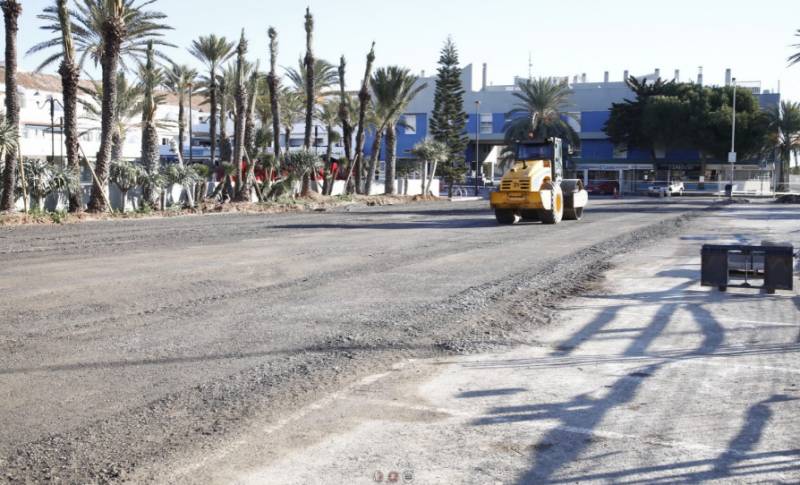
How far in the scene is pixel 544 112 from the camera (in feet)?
260

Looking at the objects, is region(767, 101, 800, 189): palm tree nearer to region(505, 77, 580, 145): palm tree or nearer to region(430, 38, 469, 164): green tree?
region(505, 77, 580, 145): palm tree

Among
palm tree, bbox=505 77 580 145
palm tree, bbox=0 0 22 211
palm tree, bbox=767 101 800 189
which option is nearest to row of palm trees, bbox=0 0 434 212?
palm tree, bbox=0 0 22 211

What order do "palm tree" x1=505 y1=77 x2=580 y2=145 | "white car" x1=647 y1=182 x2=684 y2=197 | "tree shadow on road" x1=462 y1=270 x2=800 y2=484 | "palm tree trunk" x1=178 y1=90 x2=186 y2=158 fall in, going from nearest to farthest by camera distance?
1. "tree shadow on road" x1=462 y1=270 x2=800 y2=484
2. "palm tree trunk" x1=178 y1=90 x2=186 y2=158
3. "white car" x1=647 y1=182 x2=684 y2=197
4. "palm tree" x1=505 y1=77 x2=580 y2=145

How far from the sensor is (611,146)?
85062mm

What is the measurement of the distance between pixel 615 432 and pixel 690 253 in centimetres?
1357

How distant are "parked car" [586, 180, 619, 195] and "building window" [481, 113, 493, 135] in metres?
16.7

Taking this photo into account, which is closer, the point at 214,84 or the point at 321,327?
the point at 321,327

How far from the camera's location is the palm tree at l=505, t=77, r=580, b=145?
78125mm

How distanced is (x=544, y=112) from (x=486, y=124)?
1042 centimetres

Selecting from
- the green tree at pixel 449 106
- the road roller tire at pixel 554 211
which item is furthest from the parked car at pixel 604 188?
the road roller tire at pixel 554 211

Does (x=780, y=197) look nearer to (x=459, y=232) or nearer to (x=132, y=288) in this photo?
(x=459, y=232)

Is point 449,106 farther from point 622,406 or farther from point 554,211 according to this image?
point 622,406

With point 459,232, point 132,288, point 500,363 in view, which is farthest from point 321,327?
point 459,232

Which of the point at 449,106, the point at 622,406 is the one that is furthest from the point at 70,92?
the point at 449,106
